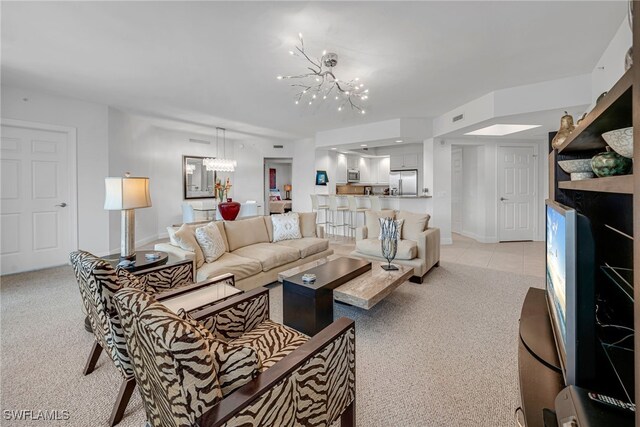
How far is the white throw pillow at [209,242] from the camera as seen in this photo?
3121 millimetres

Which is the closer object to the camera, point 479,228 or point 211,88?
point 211,88

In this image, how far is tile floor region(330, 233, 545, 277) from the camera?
435 cm

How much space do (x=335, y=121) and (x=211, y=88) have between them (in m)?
2.69

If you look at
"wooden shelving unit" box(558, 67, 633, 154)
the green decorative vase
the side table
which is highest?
"wooden shelving unit" box(558, 67, 633, 154)

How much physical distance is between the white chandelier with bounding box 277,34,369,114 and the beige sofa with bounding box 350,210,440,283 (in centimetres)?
180

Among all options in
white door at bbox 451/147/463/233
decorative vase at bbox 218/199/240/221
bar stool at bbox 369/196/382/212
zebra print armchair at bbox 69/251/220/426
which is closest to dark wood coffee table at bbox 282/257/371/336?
zebra print armchair at bbox 69/251/220/426

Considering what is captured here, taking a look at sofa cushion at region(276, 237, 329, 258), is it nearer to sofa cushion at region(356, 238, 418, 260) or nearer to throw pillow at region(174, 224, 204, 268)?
sofa cushion at region(356, 238, 418, 260)

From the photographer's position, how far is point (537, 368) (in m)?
1.06

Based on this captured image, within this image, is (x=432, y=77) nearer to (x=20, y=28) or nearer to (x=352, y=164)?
(x=20, y=28)

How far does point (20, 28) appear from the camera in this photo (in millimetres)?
2475

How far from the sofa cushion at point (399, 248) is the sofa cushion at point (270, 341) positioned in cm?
244

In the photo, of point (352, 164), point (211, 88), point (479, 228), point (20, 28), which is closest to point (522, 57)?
point (211, 88)

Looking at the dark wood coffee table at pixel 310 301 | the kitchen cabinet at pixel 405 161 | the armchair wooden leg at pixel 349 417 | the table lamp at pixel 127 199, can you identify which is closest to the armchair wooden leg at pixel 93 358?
the table lamp at pixel 127 199

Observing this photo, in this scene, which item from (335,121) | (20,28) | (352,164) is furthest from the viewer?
(352,164)
